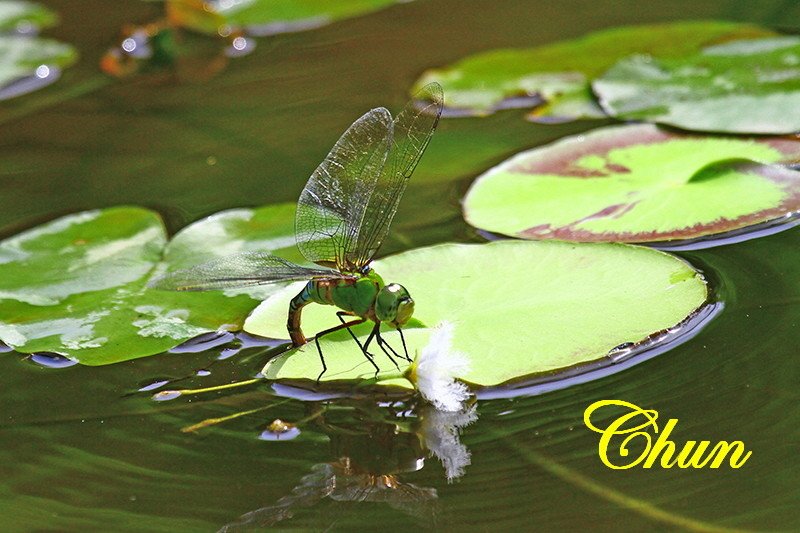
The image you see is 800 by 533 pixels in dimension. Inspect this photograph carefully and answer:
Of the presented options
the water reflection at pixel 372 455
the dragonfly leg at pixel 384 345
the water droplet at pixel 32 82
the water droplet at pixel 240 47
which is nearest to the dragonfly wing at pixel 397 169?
the dragonfly leg at pixel 384 345

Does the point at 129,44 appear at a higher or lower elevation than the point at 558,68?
lower

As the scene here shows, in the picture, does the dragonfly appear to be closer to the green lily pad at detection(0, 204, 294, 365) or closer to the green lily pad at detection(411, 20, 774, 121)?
the green lily pad at detection(0, 204, 294, 365)

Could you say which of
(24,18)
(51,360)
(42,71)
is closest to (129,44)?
(42,71)

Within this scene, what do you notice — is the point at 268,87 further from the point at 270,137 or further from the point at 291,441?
the point at 291,441

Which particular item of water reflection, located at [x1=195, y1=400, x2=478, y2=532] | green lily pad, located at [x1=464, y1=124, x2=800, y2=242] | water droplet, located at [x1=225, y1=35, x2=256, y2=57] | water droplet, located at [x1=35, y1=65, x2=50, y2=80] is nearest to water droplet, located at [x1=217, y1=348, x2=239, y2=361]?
water reflection, located at [x1=195, y1=400, x2=478, y2=532]

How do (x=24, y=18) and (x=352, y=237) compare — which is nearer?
(x=352, y=237)

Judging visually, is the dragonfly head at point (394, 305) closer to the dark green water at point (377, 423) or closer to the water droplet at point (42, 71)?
the dark green water at point (377, 423)

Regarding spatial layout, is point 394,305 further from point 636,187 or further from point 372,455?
point 636,187
